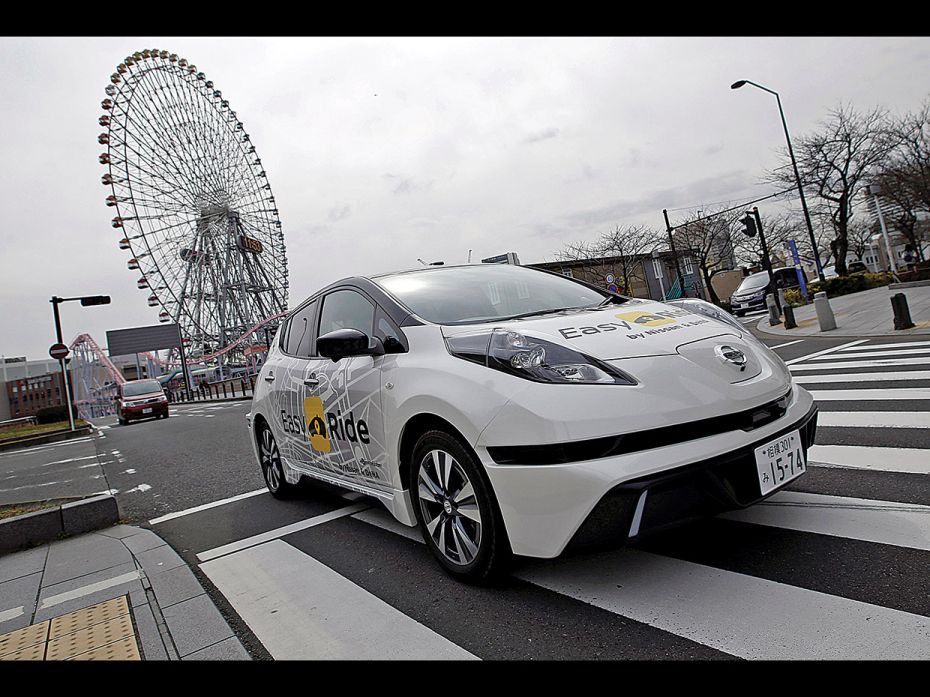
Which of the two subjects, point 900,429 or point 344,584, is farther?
point 900,429

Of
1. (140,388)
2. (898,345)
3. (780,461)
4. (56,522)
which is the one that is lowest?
(898,345)

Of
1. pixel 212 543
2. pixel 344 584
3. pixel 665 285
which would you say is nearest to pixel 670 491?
pixel 344 584

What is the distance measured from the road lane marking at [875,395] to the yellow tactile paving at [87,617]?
18.6 feet

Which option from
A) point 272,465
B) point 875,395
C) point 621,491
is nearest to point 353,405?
point 621,491

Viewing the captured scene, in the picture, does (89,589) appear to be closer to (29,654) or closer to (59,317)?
(29,654)

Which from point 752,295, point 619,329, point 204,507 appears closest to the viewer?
point 619,329

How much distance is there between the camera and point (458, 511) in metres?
2.56

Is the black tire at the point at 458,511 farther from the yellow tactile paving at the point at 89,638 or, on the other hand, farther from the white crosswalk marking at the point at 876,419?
the white crosswalk marking at the point at 876,419

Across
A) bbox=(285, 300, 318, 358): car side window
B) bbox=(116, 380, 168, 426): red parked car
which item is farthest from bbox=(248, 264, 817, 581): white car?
bbox=(116, 380, 168, 426): red parked car

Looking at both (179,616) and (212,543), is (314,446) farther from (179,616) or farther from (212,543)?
(179,616)

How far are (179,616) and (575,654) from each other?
1.81 meters

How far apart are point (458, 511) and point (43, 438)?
22423 mm

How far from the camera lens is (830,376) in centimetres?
737

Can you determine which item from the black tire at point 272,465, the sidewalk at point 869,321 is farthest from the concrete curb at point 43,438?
the sidewalk at point 869,321
